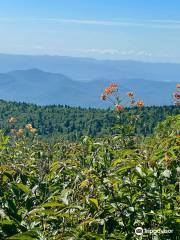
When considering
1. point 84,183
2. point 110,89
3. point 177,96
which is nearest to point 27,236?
point 84,183

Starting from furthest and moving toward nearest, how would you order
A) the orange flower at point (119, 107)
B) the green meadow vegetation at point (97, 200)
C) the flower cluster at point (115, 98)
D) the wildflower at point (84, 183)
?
the flower cluster at point (115, 98)
the orange flower at point (119, 107)
the wildflower at point (84, 183)
the green meadow vegetation at point (97, 200)

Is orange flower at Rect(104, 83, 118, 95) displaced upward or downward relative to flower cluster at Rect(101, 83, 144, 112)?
upward

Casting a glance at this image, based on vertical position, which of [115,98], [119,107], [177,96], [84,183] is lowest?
[84,183]

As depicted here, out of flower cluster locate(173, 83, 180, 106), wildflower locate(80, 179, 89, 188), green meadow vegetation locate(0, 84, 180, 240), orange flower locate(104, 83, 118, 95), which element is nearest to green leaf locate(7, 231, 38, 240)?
green meadow vegetation locate(0, 84, 180, 240)

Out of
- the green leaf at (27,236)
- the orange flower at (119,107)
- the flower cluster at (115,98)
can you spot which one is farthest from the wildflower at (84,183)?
the flower cluster at (115,98)

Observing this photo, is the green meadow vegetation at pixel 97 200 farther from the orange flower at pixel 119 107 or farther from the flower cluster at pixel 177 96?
the flower cluster at pixel 177 96

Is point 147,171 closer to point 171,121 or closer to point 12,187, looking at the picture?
point 12,187

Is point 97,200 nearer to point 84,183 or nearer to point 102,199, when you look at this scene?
point 84,183

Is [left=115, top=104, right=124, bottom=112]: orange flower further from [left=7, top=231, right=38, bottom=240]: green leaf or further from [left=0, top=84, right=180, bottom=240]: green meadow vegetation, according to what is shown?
[left=7, top=231, right=38, bottom=240]: green leaf

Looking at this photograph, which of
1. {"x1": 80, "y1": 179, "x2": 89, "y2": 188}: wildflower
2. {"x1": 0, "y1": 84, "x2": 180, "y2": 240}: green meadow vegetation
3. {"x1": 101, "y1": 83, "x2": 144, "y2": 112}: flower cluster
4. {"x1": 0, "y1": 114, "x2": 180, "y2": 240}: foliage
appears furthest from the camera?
{"x1": 101, "y1": 83, "x2": 144, "y2": 112}: flower cluster

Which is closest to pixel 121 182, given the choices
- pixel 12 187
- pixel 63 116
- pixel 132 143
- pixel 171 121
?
pixel 12 187

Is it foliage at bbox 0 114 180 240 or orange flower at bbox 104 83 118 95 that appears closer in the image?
foliage at bbox 0 114 180 240

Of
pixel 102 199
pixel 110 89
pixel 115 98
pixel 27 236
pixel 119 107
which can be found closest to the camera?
pixel 27 236

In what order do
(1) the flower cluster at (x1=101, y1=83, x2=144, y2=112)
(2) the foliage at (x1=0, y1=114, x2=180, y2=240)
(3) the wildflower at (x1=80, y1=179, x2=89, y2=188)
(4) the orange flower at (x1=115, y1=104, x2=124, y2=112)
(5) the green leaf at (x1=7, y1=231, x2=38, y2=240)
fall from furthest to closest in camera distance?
(1) the flower cluster at (x1=101, y1=83, x2=144, y2=112) < (4) the orange flower at (x1=115, y1=104, x2=124, y2=112) < (3) the wildflower at (x1=80, y1=179, x2=89, y2=188) < (2) the foliage at (x1=0, y1=114, x2=180, y2=240) < (5) the green leaf at (x1=7, y1=231, x2=38, y2=240)
